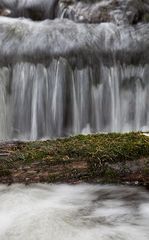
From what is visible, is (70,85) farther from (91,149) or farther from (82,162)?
(82,162)

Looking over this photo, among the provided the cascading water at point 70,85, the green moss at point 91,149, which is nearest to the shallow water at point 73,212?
the green moss at point 91,149

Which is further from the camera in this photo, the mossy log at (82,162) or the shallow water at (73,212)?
the mossy log at (82,162)

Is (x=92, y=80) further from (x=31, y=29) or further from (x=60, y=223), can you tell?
(x=60, y=223)

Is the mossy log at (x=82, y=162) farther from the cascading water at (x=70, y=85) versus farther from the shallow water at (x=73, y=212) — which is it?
the cascading water at (x=70, y=85)

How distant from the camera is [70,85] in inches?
412

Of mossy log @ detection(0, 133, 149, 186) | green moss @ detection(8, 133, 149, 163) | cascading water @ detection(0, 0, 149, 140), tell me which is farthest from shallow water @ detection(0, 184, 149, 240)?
cascading water @ detection(0, 0, 149, 140)

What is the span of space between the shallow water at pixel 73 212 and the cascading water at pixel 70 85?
20.6 ft

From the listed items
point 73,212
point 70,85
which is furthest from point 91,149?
point 70,85

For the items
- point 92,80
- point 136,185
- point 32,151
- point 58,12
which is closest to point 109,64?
point 92,80

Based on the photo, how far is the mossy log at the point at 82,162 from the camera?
411 centimetres

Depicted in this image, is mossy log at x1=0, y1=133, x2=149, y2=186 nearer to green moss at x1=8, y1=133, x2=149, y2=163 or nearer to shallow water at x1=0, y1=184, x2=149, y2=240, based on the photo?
green moss at x1=8, y1=133, x2=149, y2=163

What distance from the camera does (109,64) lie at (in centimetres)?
1064

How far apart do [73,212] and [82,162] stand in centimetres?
79

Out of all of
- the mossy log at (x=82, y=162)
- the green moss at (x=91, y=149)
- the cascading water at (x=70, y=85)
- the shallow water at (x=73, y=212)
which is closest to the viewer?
the shallow water at (x=73, y=212)
